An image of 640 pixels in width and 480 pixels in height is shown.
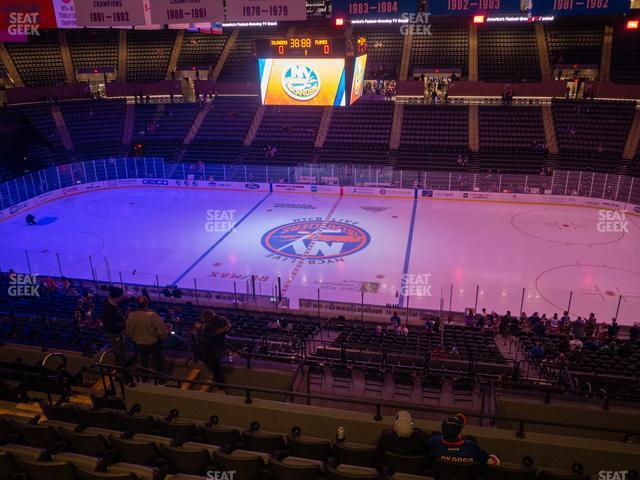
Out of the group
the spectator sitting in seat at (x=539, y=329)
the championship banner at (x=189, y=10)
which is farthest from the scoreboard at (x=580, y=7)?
the championship banner at (x=189, y=10)

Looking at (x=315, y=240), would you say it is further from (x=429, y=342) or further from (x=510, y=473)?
(x=510, y=473)

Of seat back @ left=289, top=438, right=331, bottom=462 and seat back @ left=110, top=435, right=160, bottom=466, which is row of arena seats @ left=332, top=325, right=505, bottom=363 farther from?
seat back @ left=110, top=435, right=160, bottom=466

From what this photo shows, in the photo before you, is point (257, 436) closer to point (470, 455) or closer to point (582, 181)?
point (470, 455)

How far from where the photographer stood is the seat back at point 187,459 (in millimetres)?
5109

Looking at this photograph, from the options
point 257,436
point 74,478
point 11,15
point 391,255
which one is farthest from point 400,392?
point 11,15

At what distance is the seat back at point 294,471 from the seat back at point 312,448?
443mm

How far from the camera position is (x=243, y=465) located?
4.95 meters

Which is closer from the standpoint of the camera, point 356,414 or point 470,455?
point 470,455

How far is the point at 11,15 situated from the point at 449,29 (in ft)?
116

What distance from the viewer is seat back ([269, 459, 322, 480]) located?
15.9 ft

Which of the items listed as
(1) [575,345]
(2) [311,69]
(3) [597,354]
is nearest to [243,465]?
(1) [575,345]

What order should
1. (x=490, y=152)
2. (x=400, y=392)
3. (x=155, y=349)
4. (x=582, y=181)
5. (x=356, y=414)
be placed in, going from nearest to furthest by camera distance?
(x=356, y=414) → (x=155, y=349) → (x=400, y=392) → (x=582, y=181) → (x=490, y=152)

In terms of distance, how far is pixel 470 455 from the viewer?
488 cm

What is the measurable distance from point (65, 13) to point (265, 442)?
15.0m
